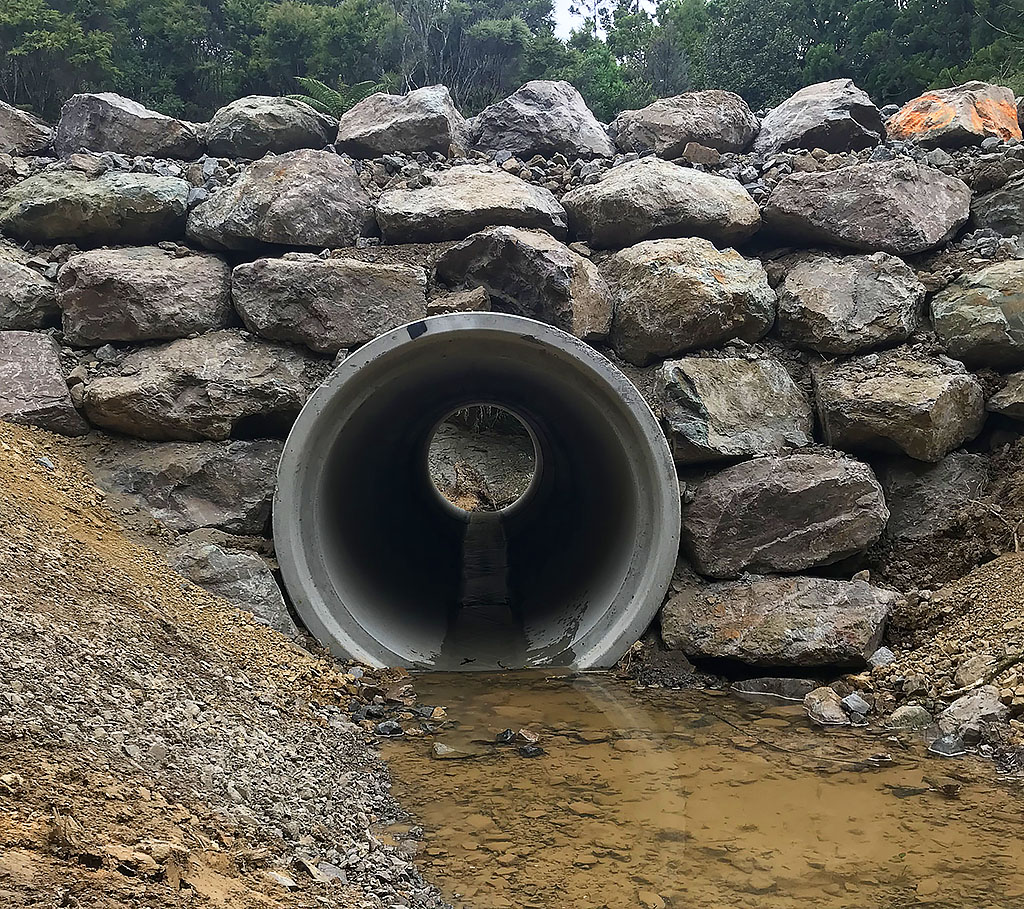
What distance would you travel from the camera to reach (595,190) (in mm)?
7160

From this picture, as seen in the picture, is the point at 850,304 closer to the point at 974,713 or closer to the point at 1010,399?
the point at 1010,399

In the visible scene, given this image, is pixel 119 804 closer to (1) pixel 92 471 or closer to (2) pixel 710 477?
(1) pixel 92 471

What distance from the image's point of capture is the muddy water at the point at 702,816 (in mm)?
2766

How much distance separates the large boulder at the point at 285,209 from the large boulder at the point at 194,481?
5.35ft

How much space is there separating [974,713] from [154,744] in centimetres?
350

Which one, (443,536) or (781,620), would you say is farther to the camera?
(443,536)

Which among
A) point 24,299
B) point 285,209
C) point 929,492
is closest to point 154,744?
point 24,299

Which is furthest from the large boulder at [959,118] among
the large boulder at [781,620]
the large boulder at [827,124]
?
the large boulder at [781,620]

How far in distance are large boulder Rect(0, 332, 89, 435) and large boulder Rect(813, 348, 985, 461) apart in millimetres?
4979

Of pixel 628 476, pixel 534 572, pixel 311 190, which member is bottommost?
pixel 534 572

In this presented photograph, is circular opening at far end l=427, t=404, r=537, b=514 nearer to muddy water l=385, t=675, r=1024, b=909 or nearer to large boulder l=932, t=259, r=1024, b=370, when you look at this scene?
large boulder l=932, t=259, r=1024, b=370

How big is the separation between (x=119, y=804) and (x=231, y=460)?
3.59m

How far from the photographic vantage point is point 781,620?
17.6 ft

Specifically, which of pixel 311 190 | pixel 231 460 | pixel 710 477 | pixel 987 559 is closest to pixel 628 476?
pixel 710 477
